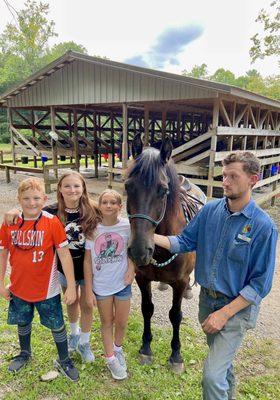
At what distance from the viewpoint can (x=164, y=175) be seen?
2068mm

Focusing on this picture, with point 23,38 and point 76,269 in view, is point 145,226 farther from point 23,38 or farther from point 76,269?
point 23,38

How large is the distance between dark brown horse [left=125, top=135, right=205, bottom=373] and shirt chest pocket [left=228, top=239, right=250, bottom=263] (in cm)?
51

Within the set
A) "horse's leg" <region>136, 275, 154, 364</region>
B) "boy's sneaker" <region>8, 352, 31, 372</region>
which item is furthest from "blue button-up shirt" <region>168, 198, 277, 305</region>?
"boy's sneaker" <region>8, 352, 31, 372</region>

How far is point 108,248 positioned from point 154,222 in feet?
1.72

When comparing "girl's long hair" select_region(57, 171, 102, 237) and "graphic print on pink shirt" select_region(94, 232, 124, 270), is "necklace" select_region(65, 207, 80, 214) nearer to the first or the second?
"girl's long hair" select_region(57, 171, 102, 237)

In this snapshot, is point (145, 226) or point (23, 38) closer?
point (145, 226)

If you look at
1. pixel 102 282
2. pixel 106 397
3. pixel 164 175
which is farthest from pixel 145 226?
pixel 106 397

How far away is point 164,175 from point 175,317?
4.86 ft

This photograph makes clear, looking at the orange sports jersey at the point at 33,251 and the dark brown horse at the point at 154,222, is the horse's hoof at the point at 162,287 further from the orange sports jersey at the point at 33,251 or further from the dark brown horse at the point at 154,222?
the orange sports jersey at the point at 33,251

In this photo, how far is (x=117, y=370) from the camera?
242 cm

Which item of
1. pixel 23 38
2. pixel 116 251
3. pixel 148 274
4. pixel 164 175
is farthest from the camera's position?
pixel 23 38

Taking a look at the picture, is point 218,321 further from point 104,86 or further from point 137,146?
point 104,86

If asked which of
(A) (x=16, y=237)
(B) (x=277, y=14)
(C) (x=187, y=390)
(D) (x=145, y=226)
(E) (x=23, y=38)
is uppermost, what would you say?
(B) (x=277, y=14)

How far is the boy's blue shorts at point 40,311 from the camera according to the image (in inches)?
88.6
